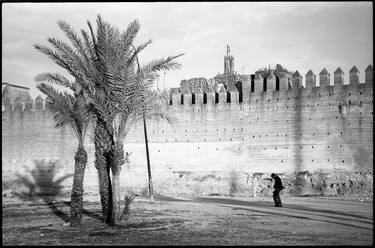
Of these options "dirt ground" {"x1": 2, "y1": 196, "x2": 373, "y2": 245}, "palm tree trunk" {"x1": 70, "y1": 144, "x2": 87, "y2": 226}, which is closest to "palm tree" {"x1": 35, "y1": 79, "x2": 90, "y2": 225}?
"palm tree trunk" {"x1": 70, "y1": 144, "x2": 87, "y2": 226}

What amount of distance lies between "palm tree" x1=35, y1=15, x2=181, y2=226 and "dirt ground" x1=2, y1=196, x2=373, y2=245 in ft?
3.99

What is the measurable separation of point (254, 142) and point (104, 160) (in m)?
10.5

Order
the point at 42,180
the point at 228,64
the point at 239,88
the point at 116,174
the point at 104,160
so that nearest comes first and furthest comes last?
the point at 116,174, the point at 104,160, the point at 239,88, the point at 42,180, the point at 228,64

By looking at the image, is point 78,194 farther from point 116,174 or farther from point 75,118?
point 75,118

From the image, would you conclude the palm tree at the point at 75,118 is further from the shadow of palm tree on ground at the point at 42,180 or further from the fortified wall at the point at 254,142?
the shadow of palm tree on ground at the point at 42,180

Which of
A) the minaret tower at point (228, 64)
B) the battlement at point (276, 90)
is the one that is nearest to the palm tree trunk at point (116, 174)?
the battlement at point (276, 90)

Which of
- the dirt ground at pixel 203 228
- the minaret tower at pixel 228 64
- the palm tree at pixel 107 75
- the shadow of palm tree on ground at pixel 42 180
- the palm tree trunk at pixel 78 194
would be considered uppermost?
the minaret tower at pixel 228 64

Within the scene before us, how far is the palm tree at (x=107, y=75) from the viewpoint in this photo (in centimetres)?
1116

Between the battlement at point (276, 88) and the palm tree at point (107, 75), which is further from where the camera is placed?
the battlement at point (276, 88)

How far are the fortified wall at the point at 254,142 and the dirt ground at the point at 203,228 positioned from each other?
5.36m

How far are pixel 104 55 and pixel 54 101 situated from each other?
71.1 inches

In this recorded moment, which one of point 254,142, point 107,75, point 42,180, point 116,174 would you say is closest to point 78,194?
point 116,174

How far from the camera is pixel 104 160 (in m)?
12.5

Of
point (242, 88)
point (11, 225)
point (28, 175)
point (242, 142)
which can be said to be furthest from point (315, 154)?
point (28, 175)
